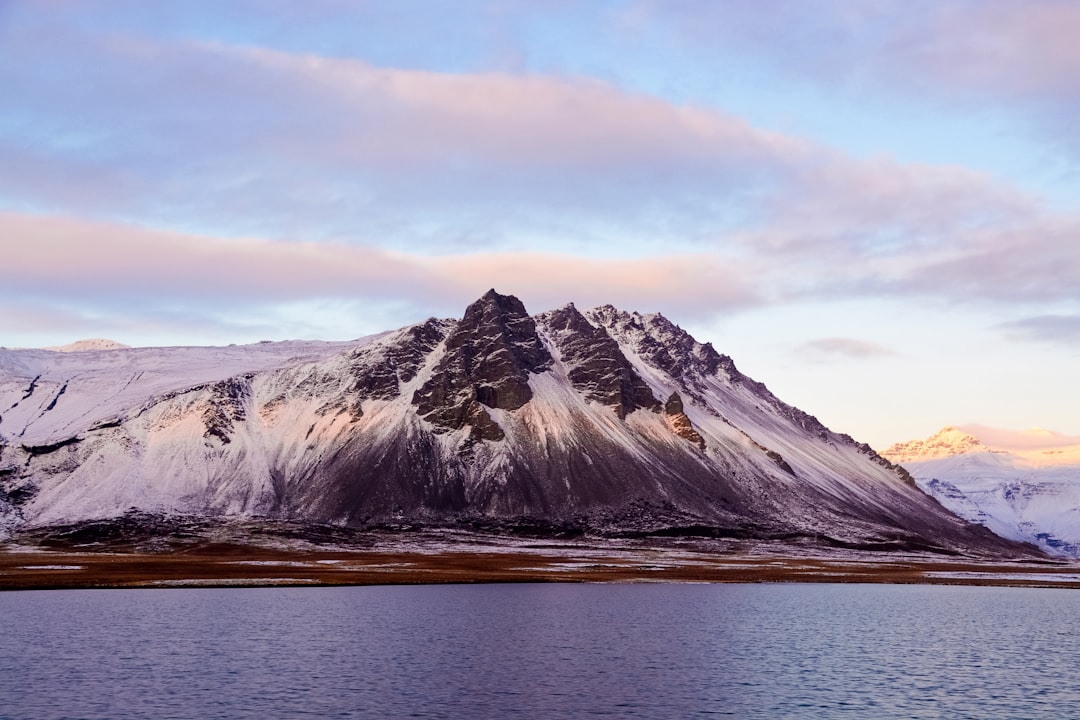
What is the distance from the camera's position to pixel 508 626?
302ft

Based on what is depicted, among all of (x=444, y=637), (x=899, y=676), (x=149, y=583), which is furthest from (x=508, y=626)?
(x=149, y=583)

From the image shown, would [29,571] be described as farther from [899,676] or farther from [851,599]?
[899,676]

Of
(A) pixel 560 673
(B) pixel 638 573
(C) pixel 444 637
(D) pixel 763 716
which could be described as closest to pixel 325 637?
(C) pixel 444 637

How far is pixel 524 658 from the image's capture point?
72.2 m

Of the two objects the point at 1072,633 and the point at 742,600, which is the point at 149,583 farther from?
the point at 1072,633

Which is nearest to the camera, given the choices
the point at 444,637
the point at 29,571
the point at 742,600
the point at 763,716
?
the point at 763,716

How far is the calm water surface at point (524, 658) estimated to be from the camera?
54.8 meters

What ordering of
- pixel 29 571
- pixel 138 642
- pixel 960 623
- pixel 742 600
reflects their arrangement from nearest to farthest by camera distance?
pixel 138 642
pixel 960 623
pixel 742 600
pixel 29 571

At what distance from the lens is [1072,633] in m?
93.7

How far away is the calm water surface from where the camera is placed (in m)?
54.8

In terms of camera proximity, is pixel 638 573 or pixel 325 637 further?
pixel 638 573

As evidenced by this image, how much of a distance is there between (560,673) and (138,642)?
31.6 meters

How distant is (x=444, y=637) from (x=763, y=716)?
117 feet

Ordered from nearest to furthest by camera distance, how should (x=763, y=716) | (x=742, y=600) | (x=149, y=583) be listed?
(x=763, y=716) → (x=742, y=600) → (x=149, y=583)
